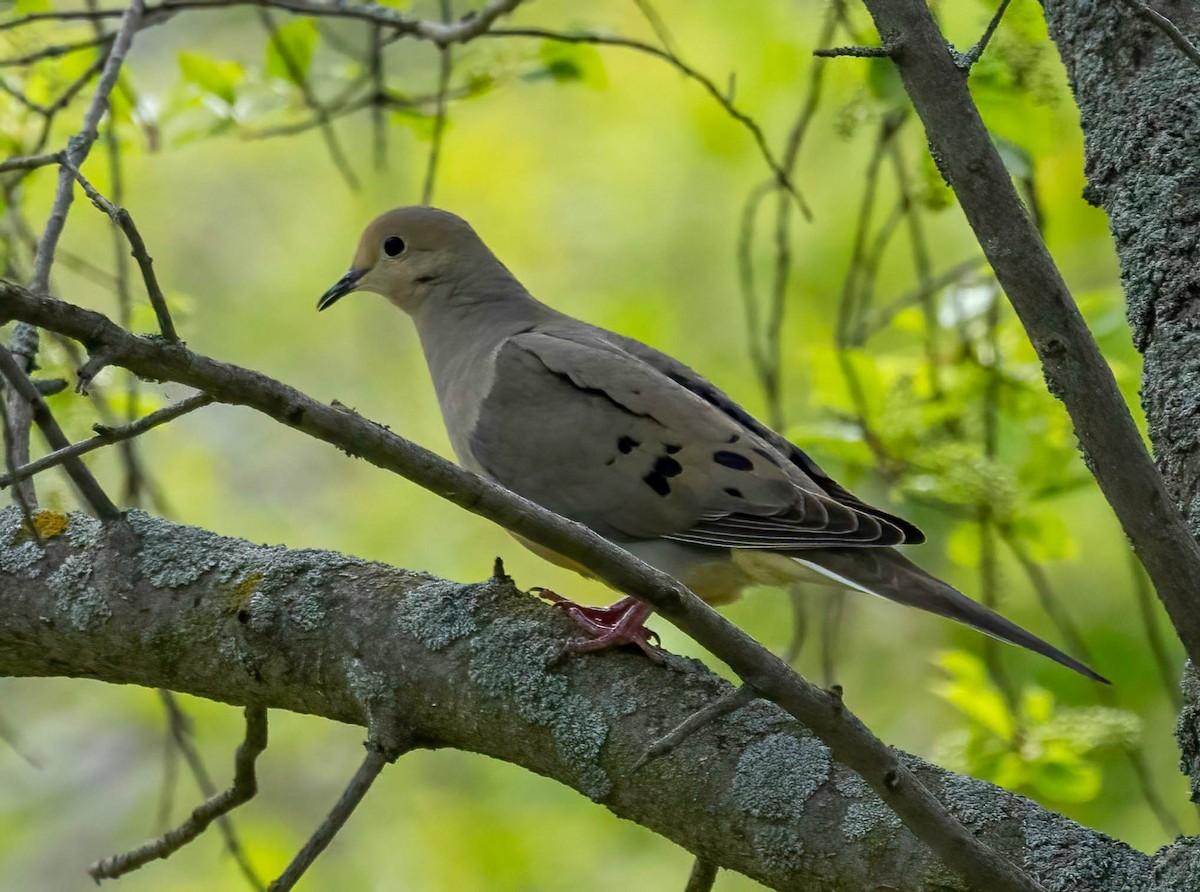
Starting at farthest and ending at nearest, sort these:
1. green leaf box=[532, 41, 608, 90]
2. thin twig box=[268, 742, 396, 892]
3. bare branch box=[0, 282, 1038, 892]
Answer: green leaf box=[532, 41, 608, 90]
thin twig box=[268, 742, 396, 892]
bare branch box=[0, 282, 1038, 892]

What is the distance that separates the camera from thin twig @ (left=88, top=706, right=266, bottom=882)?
1920 mm

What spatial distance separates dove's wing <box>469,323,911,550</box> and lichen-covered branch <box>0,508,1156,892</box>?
2.84ft

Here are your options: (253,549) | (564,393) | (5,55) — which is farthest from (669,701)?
(5,55)

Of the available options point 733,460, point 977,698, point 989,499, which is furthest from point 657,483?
point 977,698

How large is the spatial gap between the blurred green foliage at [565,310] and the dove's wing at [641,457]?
0.97 ft

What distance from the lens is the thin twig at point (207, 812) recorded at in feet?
6.30

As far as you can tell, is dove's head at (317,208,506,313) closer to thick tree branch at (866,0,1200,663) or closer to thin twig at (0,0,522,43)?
thin twig at (0,0,522,43)

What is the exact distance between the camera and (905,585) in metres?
2.49

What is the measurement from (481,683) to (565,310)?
139 inches

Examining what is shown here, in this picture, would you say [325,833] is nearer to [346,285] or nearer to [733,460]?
[733,460]

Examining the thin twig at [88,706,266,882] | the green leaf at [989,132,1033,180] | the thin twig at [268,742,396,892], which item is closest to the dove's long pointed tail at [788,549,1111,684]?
the green leaf at [989,132,1033,180]

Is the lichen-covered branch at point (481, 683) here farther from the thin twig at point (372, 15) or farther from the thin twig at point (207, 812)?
the thin twig at point (372, 15)

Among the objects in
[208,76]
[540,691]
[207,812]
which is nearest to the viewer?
[540,691]

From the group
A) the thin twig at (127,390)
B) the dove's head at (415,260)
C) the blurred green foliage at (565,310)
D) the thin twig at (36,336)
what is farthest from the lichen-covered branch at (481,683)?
the dove's head at (415,260)
